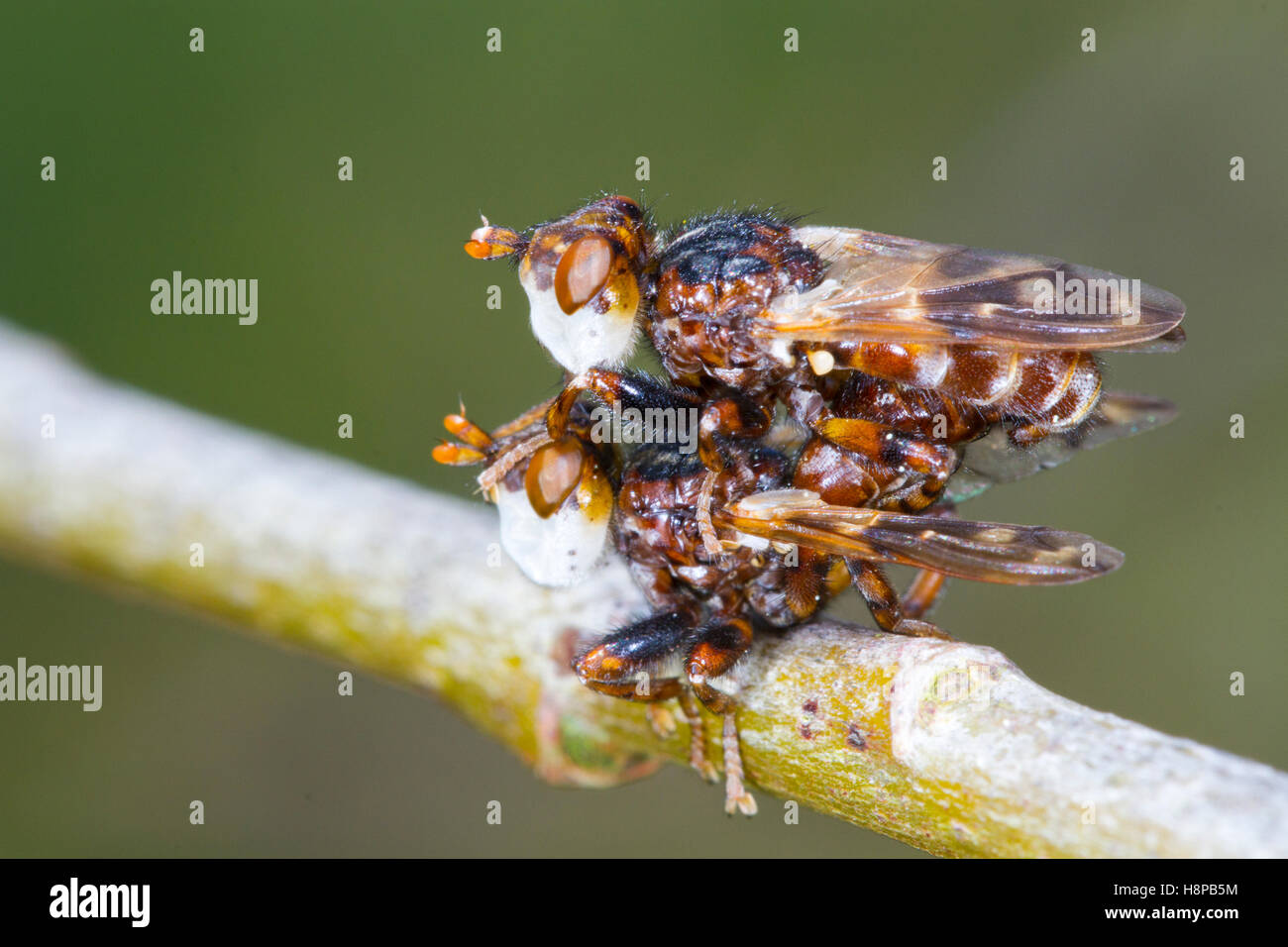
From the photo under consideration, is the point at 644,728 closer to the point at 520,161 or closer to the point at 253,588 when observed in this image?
the point at 253,588

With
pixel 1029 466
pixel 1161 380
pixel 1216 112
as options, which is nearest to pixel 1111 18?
pixel 1216 112

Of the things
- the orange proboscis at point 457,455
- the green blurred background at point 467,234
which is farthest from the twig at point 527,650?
the green blurred background at point 467,234

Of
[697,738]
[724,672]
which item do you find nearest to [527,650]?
[697,738]

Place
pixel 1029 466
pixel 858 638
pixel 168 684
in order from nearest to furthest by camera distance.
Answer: pixel 858 638, pixel 1029 466, pixel 168 684

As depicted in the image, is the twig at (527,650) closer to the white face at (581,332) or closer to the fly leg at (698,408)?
the fly leg at (698,408)

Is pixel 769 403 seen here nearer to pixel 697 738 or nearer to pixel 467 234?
pixel 697 738

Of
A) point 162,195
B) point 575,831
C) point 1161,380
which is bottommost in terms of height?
point 575,831
